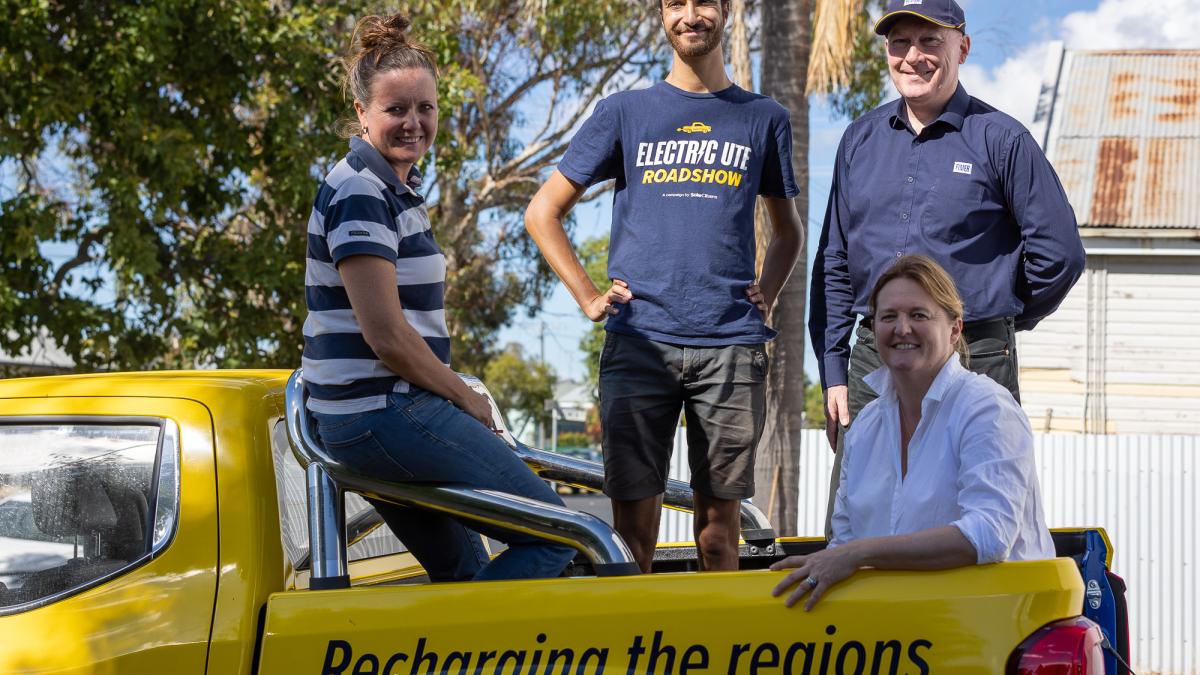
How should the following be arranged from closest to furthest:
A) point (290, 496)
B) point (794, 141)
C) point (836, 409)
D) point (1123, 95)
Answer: point (290, 496)
point (836, 409)
point (794, 141)
point (1123, 95)

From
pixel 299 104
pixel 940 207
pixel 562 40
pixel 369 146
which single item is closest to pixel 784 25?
pixel 299 104

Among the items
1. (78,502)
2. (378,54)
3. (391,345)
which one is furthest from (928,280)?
(78,502)

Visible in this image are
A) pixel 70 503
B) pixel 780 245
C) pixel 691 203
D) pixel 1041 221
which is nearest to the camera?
pixel 70 503

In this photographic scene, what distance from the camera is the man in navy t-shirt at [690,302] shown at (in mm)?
3357

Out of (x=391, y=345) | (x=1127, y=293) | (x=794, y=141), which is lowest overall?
(x=391, y=345)

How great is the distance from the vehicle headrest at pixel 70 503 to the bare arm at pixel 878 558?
1.40m

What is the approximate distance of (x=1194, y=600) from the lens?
938cm

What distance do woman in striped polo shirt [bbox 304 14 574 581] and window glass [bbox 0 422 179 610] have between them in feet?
1.18

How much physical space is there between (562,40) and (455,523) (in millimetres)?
15093

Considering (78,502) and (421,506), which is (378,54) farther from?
(78,502)

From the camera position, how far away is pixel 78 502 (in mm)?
2619

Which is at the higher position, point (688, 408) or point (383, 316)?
point (383, 316)

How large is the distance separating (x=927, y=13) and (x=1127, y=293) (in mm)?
11219

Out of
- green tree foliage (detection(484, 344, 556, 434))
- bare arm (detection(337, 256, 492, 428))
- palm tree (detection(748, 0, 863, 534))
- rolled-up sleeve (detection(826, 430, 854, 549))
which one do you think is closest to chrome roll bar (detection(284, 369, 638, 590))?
bare arm (detection(337, 256, 492, 428))
